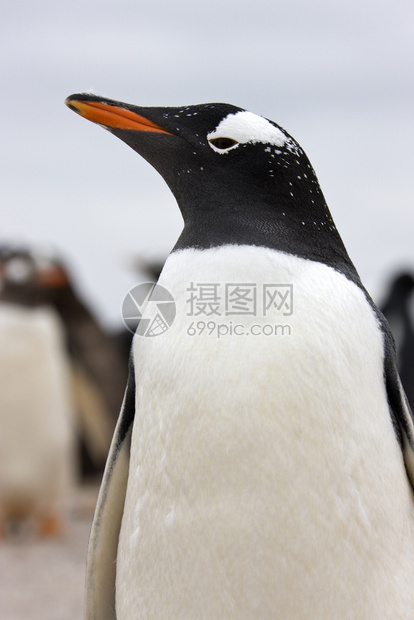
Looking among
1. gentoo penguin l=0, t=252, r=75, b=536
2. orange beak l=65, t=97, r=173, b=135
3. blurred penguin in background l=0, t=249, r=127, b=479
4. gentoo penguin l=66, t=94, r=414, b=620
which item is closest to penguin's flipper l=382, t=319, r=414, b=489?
gentoo penguin l=66, t=94, r=414, b=620

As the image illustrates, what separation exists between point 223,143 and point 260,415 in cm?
50

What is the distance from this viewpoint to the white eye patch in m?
1.50

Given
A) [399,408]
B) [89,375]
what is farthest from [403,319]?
[399,408]

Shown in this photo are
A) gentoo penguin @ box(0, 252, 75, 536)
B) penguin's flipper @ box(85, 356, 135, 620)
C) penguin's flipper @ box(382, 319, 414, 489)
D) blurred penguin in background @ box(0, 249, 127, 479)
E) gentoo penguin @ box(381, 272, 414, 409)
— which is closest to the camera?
penguin's flipper @ box(382, 319, 414, 489)

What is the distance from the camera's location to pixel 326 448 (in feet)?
4.70

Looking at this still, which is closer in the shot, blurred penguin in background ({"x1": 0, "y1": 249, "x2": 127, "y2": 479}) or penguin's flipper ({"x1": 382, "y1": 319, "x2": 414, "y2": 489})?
penguin's flipper ({"x1": 382, "y1": 319, "x2": 414, "y2": 489})

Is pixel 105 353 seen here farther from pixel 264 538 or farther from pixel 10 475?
pixel 264 538

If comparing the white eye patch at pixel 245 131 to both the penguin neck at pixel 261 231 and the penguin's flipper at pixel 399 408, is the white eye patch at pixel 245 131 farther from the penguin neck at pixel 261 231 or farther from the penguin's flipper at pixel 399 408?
the penguin's flipper at pixel 399 408

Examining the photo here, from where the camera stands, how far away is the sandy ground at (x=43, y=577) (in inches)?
148

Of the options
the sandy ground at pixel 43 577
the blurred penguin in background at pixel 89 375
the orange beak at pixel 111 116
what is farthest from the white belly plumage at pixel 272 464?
the blurred penguin in background at pixel 89 375

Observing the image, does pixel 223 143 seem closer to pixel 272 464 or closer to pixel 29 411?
pixel 272 464

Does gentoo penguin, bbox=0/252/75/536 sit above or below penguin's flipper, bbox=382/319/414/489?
below

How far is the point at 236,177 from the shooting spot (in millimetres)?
1515

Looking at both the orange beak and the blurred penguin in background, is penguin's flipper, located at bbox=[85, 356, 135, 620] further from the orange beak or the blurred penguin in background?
the blurred penguin in background
